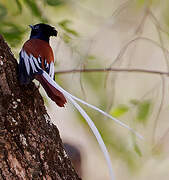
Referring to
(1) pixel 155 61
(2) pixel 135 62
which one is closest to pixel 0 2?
(2) pixel 135 62

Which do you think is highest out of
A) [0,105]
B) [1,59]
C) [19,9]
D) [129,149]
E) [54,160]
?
[19,9]

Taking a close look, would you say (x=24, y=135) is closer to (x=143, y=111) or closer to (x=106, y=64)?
(x=143, y=111)

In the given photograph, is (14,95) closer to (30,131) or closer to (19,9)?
(30,131)

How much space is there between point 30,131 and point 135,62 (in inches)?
85.4

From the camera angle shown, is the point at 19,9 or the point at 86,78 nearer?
the point at 19,9

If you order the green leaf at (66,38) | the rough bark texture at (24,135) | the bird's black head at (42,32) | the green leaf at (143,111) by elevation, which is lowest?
the green leaf at (143,111)

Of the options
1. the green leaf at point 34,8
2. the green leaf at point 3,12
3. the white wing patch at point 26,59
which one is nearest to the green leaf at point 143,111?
the green leaf at point 34,8

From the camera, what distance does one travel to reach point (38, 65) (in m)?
1.14

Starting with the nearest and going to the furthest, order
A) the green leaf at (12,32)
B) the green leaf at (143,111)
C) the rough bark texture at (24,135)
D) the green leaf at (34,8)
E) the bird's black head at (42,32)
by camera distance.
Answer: the rough bark texture at (24,135) → the bird's black head at (42,32) → the green leaf at (12,32) → the green leaf at (34,8) → the green leaf at (143,111)

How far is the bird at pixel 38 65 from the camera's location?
112 centimetres

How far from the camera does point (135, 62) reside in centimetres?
321

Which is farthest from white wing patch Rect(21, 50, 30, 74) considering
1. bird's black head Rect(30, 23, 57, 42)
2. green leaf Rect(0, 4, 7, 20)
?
green leaf Rect(0, 4, 7, 20)

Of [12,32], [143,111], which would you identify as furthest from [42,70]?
[143,111]

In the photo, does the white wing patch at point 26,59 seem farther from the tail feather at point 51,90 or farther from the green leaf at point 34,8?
the green leaf at point 34,8
